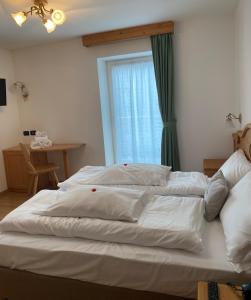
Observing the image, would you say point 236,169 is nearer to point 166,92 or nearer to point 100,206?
point 100,206

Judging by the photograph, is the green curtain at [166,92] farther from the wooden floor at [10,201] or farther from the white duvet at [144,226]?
the wooden floor at [10,201]

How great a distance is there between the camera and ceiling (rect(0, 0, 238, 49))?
280 cm

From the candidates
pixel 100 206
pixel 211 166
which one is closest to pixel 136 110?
pixel 211 166

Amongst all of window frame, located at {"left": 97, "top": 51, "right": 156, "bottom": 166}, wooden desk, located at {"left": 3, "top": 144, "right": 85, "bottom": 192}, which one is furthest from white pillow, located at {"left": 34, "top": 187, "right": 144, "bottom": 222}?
window frame, located at {"left": 97, "top": 51, "right": 156, "bottom": 166}

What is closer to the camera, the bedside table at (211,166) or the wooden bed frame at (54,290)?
Result: the wooden bed frame at (54,290)

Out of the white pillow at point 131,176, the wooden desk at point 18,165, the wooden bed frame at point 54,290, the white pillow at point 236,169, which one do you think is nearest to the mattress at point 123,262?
the wooden bed frame at point 54,290

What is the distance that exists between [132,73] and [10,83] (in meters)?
2.09

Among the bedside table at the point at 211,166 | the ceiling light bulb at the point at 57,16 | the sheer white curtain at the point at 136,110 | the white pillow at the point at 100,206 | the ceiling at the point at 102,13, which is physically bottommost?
the bedside table at the point at 211,166

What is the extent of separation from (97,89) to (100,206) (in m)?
2.79

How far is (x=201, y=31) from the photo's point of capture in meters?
3.57

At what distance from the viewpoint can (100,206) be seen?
178 centimetres

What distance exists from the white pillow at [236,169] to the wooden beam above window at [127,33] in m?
2.16

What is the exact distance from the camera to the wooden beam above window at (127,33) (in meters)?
3.60

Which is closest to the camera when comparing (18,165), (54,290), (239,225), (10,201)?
(239,225)
